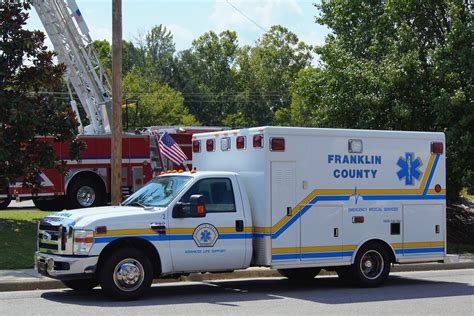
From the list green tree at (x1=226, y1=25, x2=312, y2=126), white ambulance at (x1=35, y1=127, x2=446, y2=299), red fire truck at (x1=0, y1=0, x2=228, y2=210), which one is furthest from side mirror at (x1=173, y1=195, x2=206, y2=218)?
green tree at (x1=226, y1=25, x2=312, y2=126)

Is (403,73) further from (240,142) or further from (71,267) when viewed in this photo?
(71,267)

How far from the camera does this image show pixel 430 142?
1342 centimetres

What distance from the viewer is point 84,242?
10.5 m

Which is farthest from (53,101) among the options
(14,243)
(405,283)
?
(405,283)

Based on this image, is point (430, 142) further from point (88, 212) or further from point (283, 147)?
point (88, 212)

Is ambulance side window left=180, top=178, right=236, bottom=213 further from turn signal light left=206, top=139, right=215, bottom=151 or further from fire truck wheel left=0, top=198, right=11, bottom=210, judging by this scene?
fire truck wheel left=0, top=198, right=11, bottom=210

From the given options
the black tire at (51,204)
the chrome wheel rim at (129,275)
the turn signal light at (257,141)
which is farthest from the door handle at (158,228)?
the black tire at (51,204)

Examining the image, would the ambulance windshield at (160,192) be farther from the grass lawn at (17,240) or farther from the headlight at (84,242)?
the grass lawn at (17,240)

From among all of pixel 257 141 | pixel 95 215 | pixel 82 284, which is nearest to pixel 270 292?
pixel 257 141

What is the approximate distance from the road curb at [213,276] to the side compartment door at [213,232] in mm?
2230

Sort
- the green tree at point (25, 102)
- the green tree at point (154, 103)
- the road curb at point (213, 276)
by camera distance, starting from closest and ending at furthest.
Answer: the road curb at point (213, 276) < the green tree at point (25, 102) < the green tree at point (154, 103)

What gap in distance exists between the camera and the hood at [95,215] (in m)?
10.7

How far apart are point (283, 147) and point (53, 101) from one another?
8.43 m

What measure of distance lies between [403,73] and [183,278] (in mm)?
9962
